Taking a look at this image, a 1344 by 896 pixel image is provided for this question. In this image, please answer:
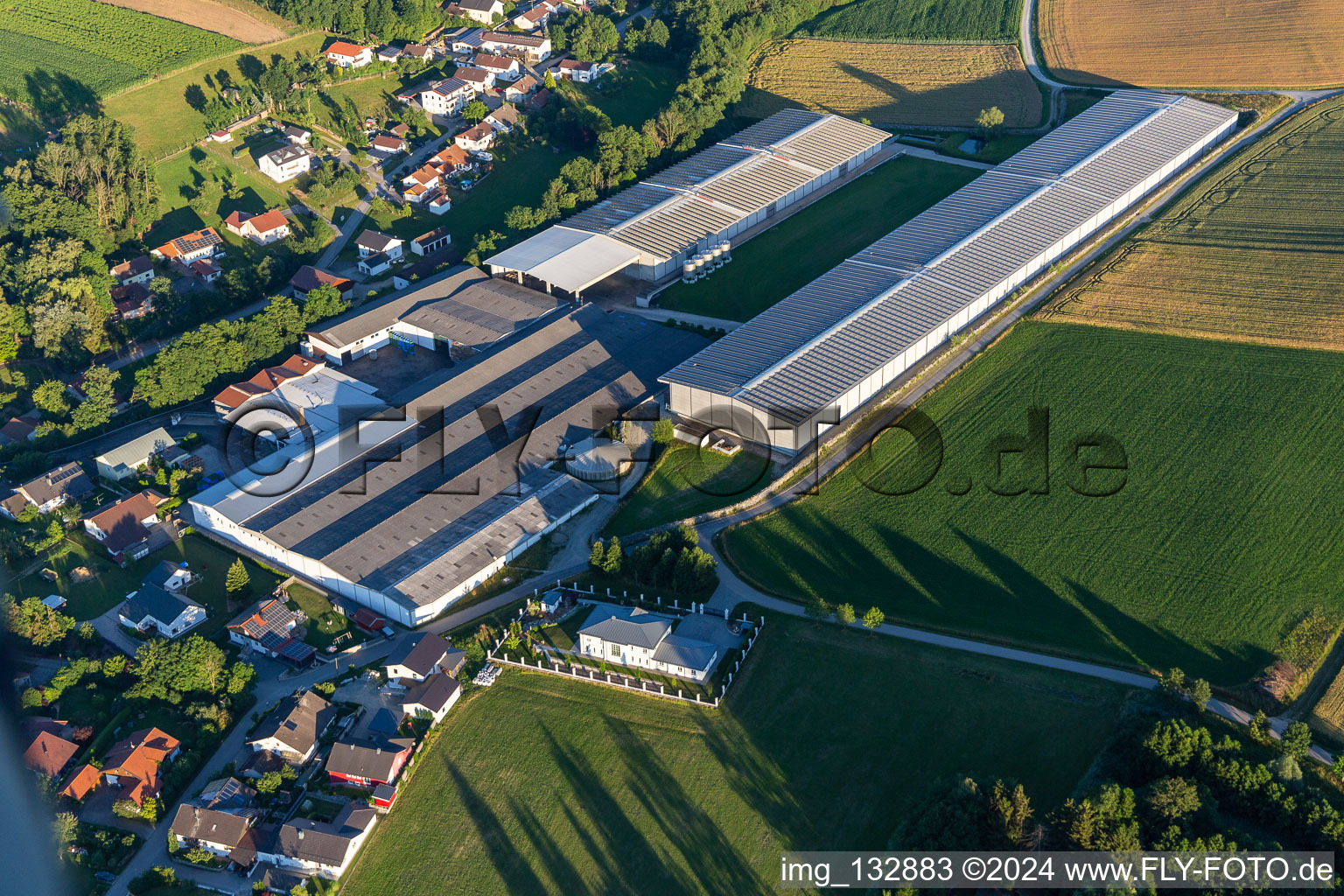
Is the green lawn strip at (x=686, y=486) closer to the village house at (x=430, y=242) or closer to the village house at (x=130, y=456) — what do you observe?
the village house at (x=130, y=456)

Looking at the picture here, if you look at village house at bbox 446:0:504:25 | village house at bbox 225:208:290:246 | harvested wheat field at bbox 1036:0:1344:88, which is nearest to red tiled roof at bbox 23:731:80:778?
village house at bbox 225:208:290:246

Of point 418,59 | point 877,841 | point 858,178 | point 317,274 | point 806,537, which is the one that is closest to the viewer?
point 877,841

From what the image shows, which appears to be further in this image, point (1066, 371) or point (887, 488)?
point (1066, 371)

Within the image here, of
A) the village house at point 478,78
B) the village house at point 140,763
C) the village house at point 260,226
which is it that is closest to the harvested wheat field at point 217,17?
the village house at point 478,78

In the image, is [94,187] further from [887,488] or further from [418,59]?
[887,488]

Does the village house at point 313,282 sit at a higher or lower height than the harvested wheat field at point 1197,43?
lower

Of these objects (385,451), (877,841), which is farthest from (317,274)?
(877,841)
